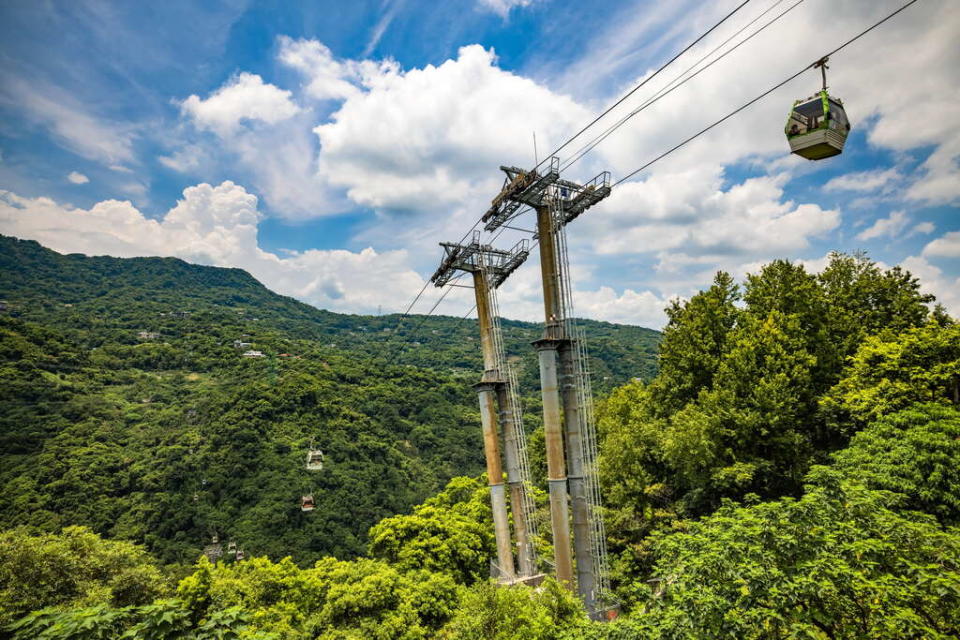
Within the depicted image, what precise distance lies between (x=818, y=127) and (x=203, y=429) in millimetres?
77664

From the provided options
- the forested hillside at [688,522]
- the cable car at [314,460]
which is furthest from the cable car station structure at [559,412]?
the cable car at [314,460]

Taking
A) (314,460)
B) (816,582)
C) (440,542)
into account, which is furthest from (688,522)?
(314,460)

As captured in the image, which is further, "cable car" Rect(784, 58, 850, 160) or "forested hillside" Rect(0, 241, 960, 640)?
"cable car" Rect(784, 58, 850, 160)

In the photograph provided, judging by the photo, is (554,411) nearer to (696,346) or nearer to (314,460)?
(696,346)

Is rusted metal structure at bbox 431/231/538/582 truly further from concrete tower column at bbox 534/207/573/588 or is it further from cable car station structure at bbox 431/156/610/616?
concrete tower column at bbox 534/207/573/588

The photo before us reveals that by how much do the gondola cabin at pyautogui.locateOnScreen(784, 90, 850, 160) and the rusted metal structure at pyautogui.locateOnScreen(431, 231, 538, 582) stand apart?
32.0ft

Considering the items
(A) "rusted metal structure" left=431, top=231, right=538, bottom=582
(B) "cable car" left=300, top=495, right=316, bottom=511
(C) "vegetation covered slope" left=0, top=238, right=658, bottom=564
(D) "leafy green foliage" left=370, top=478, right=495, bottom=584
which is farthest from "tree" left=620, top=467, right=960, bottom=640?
(B) "cable car" left=300, top=495, right=316, bottom=511

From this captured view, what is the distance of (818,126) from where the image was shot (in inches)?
286

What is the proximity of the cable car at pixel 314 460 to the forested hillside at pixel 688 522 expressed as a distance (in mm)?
5148

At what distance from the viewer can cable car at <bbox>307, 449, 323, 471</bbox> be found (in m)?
58.9

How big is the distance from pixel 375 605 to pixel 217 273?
218749 millimetres

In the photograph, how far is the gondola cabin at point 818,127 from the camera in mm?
7223

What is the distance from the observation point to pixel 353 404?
7969 centimetres

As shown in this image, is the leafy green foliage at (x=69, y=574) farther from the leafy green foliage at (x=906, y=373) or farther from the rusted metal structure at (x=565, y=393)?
the leafy green foliage at (x=906, y=373)
